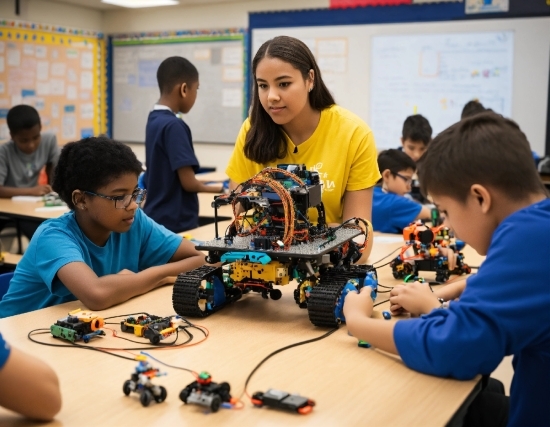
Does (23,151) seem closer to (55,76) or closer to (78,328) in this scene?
(55,76)

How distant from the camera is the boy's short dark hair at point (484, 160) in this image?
128 cm

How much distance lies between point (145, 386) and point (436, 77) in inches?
235

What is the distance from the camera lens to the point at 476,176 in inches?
50.9

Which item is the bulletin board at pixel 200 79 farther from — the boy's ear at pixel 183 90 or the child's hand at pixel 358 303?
the child's hand at pixel 358 303

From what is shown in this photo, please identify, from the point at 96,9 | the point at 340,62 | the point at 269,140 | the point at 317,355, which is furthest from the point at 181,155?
the point at 96,9

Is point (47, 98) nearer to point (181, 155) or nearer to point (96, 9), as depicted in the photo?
point (96, 9)

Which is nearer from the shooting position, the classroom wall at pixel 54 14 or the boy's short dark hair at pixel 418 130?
the boy's short dark hair at pixel 418 130

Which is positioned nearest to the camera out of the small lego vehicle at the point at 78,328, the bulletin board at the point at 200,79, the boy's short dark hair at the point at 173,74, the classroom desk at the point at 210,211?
the small lego vehicle at the point at 78,328

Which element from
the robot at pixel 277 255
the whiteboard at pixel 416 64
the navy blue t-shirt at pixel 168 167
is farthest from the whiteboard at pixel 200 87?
the robot at pixel 277 255

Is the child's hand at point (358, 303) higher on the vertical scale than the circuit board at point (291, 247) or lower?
lower

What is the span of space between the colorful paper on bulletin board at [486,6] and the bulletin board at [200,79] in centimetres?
258

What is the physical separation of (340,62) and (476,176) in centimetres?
591

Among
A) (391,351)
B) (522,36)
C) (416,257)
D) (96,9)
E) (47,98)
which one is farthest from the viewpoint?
(96,9)

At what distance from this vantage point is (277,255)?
1613mm
